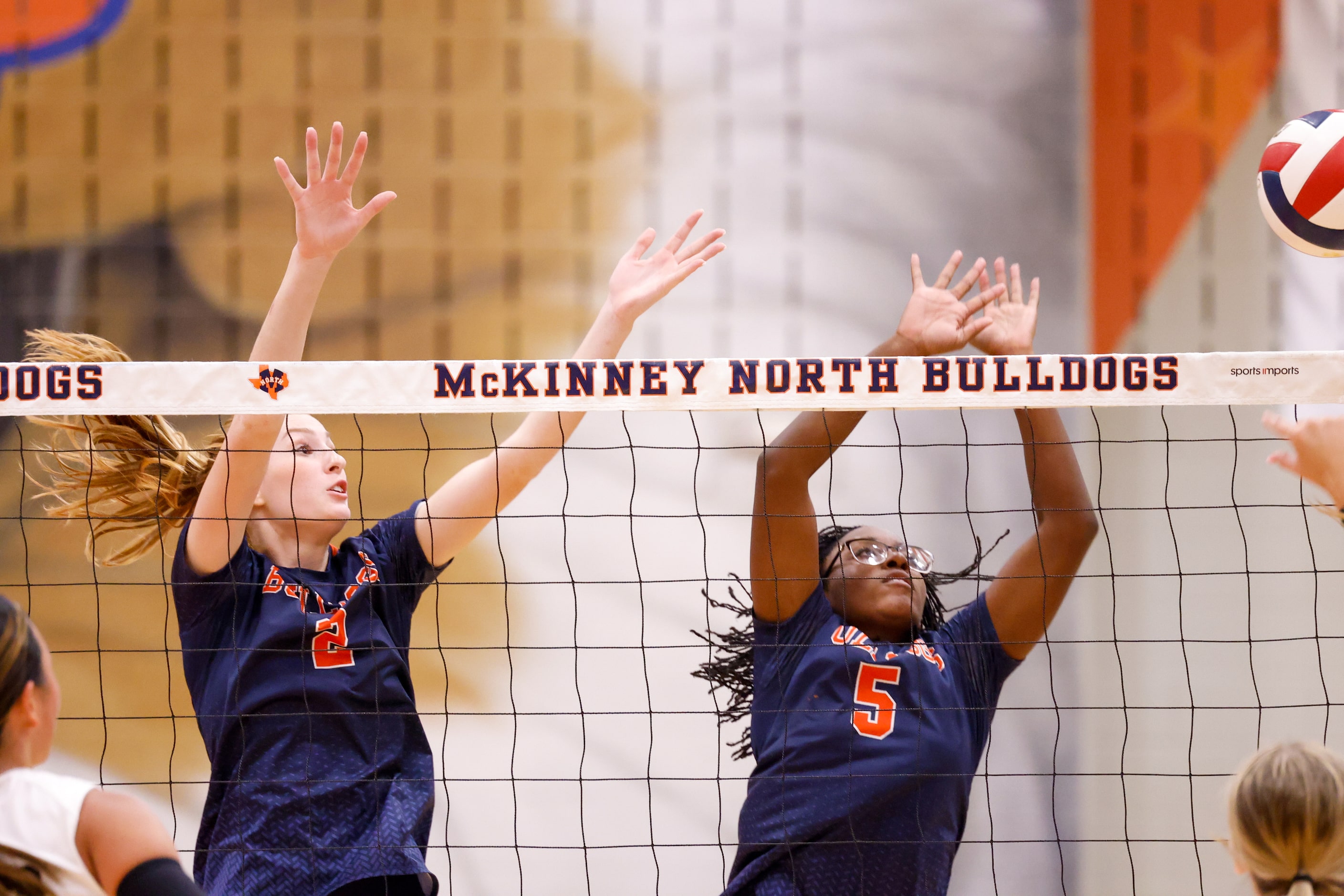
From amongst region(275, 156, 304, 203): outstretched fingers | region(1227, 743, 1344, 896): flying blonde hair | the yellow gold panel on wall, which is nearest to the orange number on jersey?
region(275, 156, 304, 203): outstretched fingers

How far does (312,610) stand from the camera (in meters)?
2.91

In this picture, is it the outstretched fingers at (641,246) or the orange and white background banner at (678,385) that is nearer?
the orange and white background banner at (678,385)

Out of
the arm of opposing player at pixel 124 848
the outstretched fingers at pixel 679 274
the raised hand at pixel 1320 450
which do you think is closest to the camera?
the arm of opposing player at pixel 124 848

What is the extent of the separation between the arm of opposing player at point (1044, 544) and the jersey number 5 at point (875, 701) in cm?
35

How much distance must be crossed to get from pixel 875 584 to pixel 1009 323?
0.81 meters

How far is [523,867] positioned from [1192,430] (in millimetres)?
3254

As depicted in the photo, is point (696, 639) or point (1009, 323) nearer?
point (1009, 323)

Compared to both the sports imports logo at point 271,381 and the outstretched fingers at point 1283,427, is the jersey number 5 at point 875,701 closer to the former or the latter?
the outstretched fingers at point 1283,427

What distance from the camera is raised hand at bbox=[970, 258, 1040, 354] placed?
10.7ft

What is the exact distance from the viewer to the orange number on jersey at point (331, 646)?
284 cm

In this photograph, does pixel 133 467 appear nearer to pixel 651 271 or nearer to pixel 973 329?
pixel 651 271

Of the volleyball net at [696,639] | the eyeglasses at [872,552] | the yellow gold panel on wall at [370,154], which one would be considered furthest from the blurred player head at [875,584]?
the yellow gold panel on wall at [370,154]

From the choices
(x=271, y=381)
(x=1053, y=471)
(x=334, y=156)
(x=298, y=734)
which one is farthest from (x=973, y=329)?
(x=298, y=734)

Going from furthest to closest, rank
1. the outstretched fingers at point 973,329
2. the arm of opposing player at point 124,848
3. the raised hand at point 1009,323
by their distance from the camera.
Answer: the raised hand at point 1009,323, the outstretched fingers at point 973,329, the arm of opposing player at point 124,848
